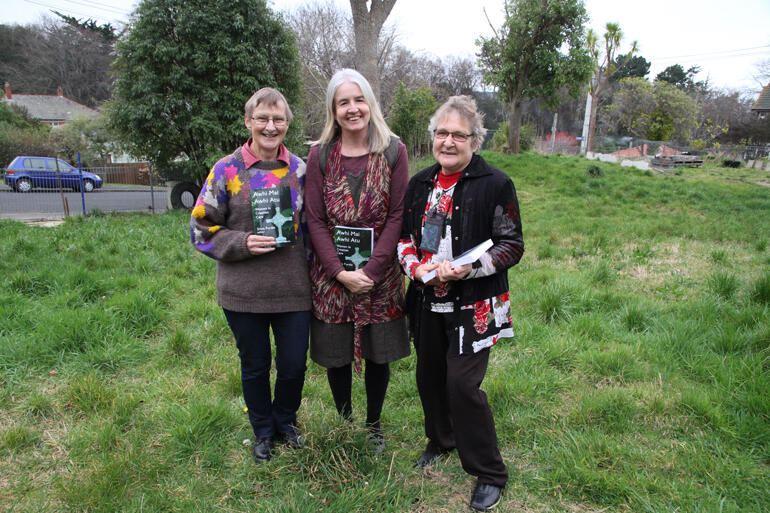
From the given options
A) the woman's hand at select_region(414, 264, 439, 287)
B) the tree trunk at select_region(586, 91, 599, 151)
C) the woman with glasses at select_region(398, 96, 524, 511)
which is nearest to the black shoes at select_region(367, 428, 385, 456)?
the woman with glasses at select_region(398, 96, 524, 511)

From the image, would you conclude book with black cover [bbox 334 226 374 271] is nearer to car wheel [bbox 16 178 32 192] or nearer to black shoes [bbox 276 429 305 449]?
black shoes [bbox 276 429 305 449]

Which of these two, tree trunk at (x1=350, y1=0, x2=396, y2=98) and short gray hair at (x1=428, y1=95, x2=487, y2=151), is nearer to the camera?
short gray hair at (x1=428, y1=95, x2=487, y2=151)

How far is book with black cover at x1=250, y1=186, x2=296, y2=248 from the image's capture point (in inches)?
91.5

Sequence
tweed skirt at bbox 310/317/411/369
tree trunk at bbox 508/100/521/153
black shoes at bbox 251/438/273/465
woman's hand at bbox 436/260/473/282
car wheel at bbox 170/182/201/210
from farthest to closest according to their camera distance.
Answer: tree trunk at bbox 508/100/521/153 < car wheel at bbox 170/182/201/210 < black shoes at bbox 251/438/273/465 < tweed skirt at bbox 310/317/411/369 < woman's hand at bbox 436/260/473/282

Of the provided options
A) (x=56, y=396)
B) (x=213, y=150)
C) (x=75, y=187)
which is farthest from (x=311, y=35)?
(x=56, y=396)

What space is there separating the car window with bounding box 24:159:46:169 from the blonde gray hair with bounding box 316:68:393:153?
2008cm

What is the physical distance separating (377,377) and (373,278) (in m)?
0.63

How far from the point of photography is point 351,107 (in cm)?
225

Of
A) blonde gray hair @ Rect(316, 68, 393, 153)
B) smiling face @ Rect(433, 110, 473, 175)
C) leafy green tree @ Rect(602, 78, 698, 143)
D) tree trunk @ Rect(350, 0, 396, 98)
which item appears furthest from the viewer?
leafy green tree @ Rect(602, 78, 698, 143)

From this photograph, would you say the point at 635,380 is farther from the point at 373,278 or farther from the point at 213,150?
the point at 213,150

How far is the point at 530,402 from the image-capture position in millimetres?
3047

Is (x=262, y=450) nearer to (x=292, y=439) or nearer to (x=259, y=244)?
(x=292, y=439)

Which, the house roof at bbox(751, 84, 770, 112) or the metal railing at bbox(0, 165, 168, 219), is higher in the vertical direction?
the house roof at bbox(751, 84, 770, 112)

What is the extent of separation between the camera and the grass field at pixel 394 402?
226 centimetres
